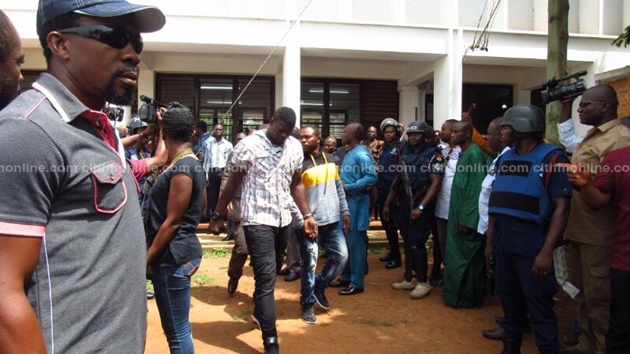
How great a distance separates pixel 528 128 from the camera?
337 cm

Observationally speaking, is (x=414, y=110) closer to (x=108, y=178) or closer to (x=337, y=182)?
(x=337, y=182)

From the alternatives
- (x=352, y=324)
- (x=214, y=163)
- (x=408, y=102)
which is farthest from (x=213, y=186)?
(x=408, y=102)

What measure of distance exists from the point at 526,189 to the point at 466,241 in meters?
1.75

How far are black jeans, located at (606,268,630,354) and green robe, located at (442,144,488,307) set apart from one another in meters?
1.83

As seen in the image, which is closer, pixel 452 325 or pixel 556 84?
pixel 556 84

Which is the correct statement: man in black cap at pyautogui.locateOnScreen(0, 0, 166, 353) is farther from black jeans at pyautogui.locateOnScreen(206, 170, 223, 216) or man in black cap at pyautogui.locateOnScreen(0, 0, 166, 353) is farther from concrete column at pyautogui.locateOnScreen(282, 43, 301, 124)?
concrete column at pyautogui.locateOnScreen(282, 43, 301, 124)

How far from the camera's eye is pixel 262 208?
147 inches

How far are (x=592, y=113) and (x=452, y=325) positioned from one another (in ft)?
7.68

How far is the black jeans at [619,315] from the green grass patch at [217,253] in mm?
5428

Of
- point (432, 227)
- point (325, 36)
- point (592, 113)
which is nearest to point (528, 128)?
A: point (592, 113)

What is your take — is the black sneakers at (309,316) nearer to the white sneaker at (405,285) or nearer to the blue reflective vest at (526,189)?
the white sneaker at (405,285)

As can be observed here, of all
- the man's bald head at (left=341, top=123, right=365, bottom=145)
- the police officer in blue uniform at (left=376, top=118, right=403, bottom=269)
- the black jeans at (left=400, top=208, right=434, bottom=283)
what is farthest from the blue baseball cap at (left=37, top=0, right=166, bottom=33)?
the police officer in blue uniform at (left=376, top=118, right=403, bottom=269)

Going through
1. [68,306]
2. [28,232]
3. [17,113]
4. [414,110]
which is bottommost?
[68,306]

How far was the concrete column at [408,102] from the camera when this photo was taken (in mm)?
12094
